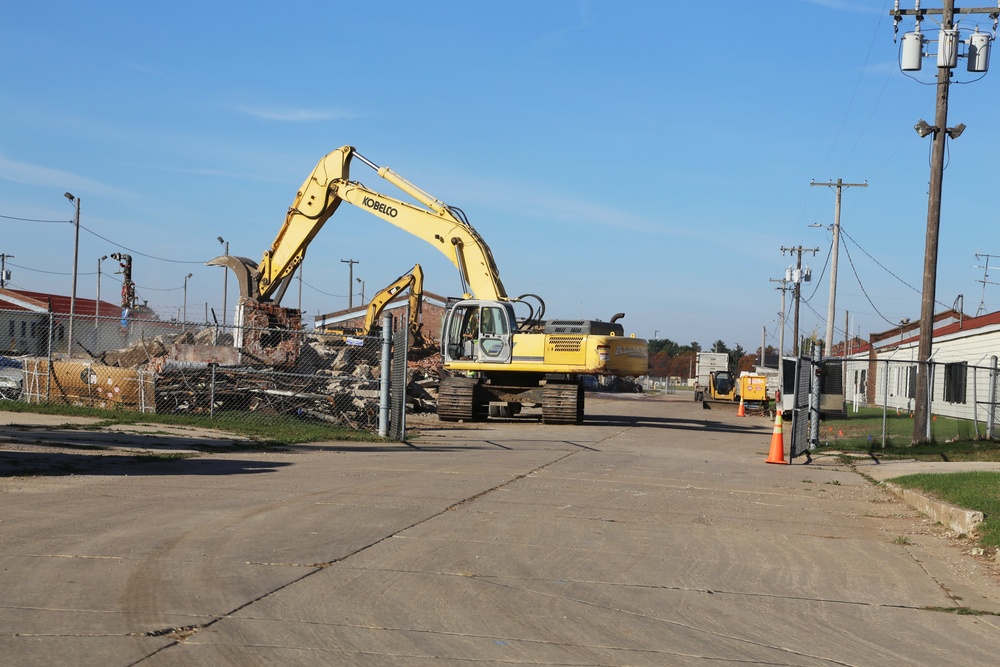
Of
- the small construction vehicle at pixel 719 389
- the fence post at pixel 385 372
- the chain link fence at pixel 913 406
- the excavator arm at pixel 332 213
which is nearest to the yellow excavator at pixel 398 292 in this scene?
the excavator arm at pixel 332 213

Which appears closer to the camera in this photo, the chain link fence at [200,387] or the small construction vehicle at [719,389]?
Result: the chain link fence at [200,387]

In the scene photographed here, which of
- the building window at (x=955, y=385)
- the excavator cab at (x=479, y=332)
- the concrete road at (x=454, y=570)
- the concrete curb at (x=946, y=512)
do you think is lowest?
the concrete road at (x=454, y=570)

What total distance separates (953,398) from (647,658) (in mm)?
34035

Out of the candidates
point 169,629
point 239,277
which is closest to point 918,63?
→ point 239,277

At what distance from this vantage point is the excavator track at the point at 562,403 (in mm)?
26031

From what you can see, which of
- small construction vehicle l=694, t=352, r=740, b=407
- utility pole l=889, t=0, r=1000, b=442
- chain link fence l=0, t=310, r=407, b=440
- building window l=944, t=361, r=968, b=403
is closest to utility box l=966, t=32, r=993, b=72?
utility pole l=889, t=0, r=1000, b=442

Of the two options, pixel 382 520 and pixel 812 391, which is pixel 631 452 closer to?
pixel 812 391

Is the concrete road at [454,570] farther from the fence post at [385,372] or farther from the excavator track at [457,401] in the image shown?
the excavator track at [457,401]

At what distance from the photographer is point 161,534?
8133mm

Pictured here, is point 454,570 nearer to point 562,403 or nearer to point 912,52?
point 562,403

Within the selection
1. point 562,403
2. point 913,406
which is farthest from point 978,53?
point 913,406

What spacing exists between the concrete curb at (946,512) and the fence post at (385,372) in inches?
331

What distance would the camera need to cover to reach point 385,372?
59.0 feet

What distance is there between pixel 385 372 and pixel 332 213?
11544mm
